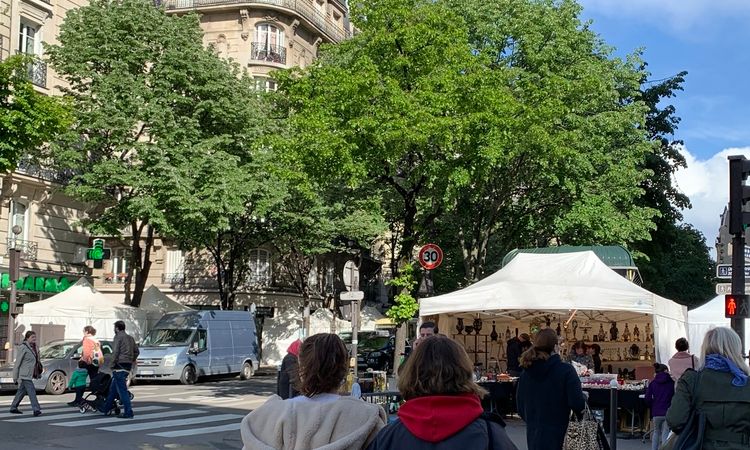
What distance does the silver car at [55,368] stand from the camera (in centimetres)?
2278

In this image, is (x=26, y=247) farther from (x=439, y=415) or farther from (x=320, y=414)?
(x=439, y=415)

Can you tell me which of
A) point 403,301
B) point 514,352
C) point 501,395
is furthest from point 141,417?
point 514,352

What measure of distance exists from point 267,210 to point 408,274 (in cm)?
1504

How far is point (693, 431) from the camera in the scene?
541cm

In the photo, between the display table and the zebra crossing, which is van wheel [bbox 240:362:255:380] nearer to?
the zebra crossing

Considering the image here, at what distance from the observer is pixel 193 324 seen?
29984 millimetres

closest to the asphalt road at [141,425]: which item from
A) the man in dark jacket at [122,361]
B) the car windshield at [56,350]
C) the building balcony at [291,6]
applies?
the man in dark jacket at [122,361]

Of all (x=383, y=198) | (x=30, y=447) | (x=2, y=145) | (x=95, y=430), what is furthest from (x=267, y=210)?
(x=30, y=447)

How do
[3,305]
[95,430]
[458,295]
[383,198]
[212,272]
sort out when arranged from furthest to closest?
[212,272], [383,198], [3,305], [458,295], [95,430]

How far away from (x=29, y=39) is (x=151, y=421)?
22.4 m

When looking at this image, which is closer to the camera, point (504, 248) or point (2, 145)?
point (2, 145)

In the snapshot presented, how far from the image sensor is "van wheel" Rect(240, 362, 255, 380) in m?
32.3

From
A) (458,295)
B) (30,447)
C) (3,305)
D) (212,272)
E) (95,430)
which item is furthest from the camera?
(212,272)

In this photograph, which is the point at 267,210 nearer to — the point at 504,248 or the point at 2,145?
the point at 504,248
